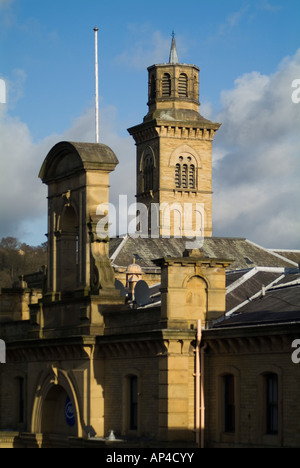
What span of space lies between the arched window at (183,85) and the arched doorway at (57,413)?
5659cm

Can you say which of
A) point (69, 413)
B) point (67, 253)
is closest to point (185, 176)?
point (67, 253)

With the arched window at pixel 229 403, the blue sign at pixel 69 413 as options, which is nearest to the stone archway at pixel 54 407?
the blue sign at pixel 69 413

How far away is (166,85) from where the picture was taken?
109062 millimetres

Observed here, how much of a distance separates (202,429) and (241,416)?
86.2 inches

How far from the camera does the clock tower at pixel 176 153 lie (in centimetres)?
10806

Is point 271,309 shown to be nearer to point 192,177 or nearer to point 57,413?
point 57,413

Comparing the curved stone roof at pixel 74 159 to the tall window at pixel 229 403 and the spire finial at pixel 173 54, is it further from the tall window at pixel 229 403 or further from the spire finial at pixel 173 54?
the spire finial at pixel 173 54

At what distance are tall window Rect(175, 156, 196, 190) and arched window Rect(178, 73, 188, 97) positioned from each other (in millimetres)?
5385

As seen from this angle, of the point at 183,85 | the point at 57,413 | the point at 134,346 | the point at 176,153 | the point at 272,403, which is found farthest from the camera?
the point at 183,85

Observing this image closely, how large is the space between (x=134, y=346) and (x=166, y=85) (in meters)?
62.3

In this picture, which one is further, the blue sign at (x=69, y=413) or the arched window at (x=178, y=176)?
Result: the arched window at (x=178, y=176)

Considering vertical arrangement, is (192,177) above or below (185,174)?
below
